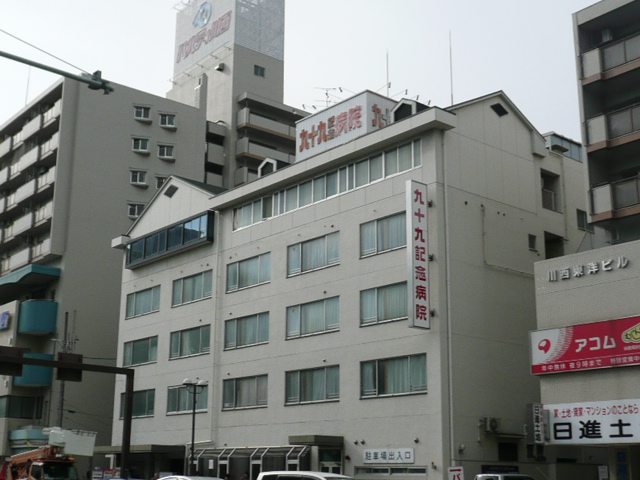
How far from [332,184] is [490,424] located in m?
13.4

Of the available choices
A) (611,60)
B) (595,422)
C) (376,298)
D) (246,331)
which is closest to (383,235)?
(376,298)

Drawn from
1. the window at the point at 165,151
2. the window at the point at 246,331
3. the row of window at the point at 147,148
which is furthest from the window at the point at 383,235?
the window at the point at 165,151

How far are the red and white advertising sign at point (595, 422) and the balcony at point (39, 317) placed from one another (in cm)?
4020

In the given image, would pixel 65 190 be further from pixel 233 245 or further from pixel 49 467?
pixel 49 467

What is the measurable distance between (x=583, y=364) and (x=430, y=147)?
11254 mm

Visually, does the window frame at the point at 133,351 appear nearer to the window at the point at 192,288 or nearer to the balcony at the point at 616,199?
the window at the point at 192,288

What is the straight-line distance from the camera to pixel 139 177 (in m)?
66.1

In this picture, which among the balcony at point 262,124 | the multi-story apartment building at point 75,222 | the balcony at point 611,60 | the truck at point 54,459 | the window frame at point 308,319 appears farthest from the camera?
the balcony at point 262,124

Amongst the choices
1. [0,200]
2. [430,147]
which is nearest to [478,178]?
[430,147]

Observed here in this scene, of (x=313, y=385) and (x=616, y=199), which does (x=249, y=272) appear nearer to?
(x=313, y=385)

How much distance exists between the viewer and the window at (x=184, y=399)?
149 ft

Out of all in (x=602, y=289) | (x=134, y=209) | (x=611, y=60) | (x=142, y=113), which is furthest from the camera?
(x=142, y=113)

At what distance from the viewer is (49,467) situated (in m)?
35.1

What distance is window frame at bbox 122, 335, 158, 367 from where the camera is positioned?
50625 mm
